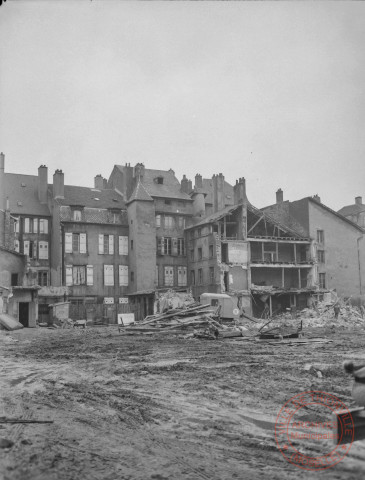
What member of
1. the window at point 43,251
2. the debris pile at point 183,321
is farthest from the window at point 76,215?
the debris pile at point 183,321

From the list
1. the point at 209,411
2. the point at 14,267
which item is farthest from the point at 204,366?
the point at 14,267

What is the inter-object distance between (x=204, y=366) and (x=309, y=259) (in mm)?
41530

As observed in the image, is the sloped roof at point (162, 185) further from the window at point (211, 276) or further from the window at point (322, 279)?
the window at point (322, 279)

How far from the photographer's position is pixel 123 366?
13406mm

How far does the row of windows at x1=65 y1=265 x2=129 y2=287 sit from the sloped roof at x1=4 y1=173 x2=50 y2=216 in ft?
23.0

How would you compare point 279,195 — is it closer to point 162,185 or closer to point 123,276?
point 162,185

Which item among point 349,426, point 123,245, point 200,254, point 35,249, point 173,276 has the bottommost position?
point 349,426

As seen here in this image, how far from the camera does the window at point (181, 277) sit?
53188 mm

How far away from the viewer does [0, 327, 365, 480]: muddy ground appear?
498 cm

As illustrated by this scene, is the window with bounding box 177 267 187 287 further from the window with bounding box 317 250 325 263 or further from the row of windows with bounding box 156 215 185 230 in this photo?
the window with bounding box 317 250 325 263

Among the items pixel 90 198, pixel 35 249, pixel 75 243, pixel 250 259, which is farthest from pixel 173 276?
pixel 35 249

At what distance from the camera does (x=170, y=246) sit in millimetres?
53750

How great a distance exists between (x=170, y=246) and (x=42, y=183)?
1575cm

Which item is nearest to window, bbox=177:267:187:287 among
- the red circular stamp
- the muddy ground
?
the muddy ground
